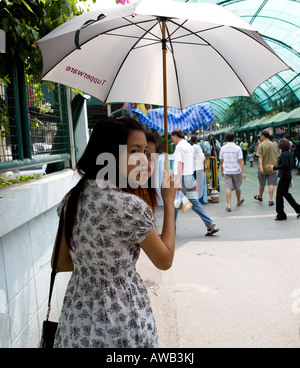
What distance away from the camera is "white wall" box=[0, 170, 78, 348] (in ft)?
7.50

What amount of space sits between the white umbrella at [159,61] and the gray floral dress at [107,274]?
1507 mm

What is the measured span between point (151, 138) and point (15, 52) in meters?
1.64

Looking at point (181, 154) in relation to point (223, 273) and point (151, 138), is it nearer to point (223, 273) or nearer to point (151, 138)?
point (223, 273)

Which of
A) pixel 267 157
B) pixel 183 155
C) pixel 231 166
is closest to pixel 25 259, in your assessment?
pixel 183 155

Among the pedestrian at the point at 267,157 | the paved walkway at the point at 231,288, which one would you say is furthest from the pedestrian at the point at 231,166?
the paved walkway at the point at 231,288

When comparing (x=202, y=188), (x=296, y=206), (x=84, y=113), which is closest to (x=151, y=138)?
(x=84, y=113)

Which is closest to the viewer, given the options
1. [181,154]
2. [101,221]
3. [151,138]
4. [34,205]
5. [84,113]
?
[101,221]

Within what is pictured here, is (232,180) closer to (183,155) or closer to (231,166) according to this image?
(231,166)

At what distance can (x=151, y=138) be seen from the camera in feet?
6.50

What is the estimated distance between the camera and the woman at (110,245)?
1603mm

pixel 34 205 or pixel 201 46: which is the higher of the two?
pixel 201 46

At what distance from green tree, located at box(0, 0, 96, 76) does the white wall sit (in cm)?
103

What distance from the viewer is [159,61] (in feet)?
10.7

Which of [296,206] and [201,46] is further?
[296,206]
